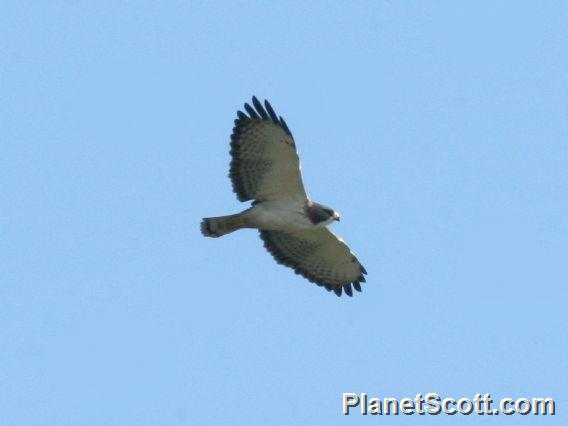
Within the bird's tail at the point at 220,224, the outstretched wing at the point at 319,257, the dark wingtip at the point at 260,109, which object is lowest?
the bird's tail at the point at 220,224

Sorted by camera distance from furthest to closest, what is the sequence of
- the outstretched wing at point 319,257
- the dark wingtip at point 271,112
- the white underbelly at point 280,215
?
the outstretched wing at point 319,257 → the white underbelly at point 280,215 → the dark wingtip at point 271,112

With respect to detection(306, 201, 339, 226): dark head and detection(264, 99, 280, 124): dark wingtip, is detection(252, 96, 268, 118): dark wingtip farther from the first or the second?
detection(306, 201, 339, 226): dark head

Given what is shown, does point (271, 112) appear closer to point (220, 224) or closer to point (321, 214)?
point (321, 214)

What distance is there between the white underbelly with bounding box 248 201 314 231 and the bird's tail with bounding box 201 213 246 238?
0.56 feet

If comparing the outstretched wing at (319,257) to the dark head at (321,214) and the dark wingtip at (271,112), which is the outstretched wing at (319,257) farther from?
the dark wingtip at (271,112)

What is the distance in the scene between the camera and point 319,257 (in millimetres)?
18375

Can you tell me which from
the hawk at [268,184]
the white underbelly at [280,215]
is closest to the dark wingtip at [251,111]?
the hawk at [268,184]

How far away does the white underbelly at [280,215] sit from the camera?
56.6 feet

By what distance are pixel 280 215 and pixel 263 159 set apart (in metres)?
0.76

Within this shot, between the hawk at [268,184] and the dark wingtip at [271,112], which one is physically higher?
the dark wingtip at [271,112]

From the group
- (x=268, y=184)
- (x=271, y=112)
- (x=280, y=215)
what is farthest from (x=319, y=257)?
(x=271, y=112)

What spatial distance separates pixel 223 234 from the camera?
1739cm

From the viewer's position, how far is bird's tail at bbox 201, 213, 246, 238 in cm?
1731

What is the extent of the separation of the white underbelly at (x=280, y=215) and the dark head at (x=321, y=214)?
10 cm
